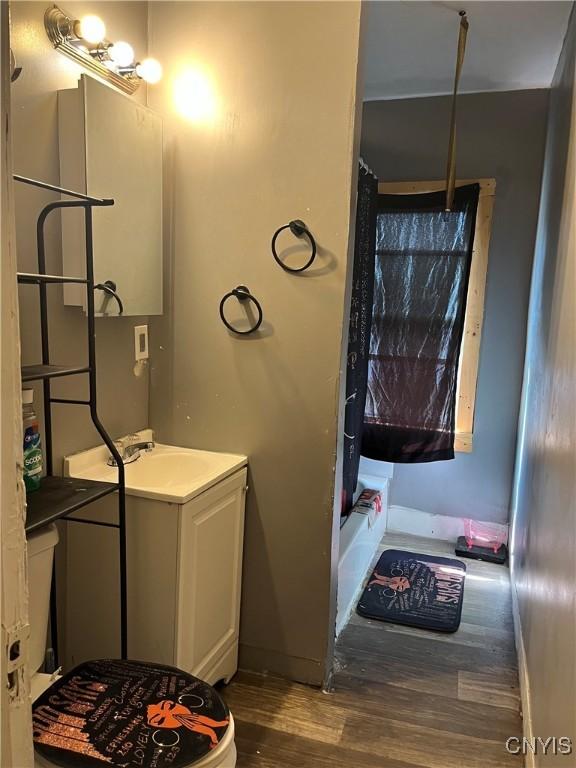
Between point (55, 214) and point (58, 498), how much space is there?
A: 812mm

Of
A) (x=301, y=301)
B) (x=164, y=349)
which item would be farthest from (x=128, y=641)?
(x=301, y=301)

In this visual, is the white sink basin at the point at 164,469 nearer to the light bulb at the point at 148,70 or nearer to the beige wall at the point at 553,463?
the beige wall at the point at 553,463

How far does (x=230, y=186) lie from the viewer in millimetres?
2061

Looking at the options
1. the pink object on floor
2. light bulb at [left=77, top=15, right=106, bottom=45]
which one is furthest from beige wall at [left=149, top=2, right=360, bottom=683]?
the pink object on floor

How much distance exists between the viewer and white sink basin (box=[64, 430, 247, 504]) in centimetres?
177

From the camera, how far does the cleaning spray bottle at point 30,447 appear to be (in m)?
1.47

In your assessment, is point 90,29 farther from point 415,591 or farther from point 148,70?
point 415,591

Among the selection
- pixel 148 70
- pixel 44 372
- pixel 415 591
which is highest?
pixel 148 70

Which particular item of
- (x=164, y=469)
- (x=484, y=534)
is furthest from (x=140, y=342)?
(x=484, y=534)

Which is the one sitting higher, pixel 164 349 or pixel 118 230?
pixel 118 230

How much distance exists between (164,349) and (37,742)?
1.31 m

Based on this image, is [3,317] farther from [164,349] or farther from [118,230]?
[164,349]

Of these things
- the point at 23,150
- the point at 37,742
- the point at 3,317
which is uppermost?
the point at 23,150

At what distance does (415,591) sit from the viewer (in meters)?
2.94
